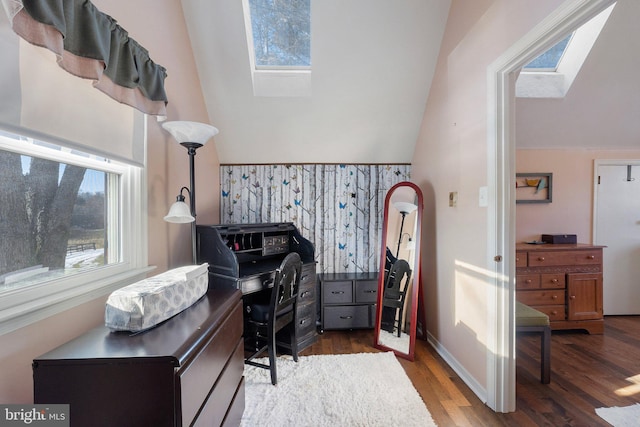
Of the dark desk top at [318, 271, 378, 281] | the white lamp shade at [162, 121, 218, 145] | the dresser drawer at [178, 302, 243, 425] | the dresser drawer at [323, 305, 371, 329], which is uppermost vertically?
the white lamp shade at [162, 121, 218, 145]

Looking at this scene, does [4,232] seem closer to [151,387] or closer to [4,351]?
[4,351]

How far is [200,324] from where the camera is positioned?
104 cm

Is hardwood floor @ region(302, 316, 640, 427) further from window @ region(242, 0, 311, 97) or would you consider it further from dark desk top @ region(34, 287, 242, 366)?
window @ region(242, 0, 311, 97)

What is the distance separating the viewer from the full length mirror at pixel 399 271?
2.35 m

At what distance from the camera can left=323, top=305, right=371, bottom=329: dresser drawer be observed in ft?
8.68

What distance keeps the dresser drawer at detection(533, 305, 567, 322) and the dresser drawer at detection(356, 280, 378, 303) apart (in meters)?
1.54

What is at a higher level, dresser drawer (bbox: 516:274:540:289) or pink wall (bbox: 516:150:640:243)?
pink wall (bbox: 516:150:640:243)

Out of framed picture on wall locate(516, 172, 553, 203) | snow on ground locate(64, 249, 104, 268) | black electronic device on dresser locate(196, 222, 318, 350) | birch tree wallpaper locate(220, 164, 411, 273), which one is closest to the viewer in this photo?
snow on ground locate(64, 249, 104, 268)

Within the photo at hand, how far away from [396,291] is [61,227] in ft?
7.94

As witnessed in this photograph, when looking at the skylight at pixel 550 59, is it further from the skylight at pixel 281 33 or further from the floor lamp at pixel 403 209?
the skylight at pixel 281 33

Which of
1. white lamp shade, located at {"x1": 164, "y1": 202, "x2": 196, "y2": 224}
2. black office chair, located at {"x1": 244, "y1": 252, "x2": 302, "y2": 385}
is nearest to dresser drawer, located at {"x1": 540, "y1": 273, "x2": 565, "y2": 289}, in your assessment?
black office chair, located at {"x1": 244, "y1": 252, "x2": 302, "y2": 385}

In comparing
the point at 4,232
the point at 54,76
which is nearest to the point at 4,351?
the point at 4,232

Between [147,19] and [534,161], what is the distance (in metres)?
3.68

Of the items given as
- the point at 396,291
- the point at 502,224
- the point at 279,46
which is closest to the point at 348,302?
the point at 396,291
